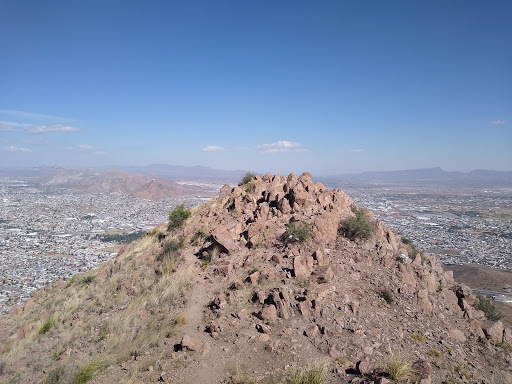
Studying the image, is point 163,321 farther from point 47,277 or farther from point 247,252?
point 47,277

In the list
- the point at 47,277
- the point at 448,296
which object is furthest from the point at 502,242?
the point at 47,277

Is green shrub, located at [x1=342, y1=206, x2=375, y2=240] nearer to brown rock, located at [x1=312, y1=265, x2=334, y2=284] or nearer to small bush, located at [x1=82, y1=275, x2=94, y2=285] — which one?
brown rock, located at [x1=312, y1=265, x2=334, y2=284]

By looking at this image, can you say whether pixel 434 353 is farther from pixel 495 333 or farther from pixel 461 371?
pixel 495 333

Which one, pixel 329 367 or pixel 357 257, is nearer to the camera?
pixel 329 367

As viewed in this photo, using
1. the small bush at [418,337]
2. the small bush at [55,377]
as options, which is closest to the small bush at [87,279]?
the small bush at [55,377]

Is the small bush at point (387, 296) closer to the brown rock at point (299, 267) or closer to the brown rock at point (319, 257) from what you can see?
the brown rock at point (319, 257)

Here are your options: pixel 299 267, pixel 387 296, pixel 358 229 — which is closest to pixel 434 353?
pixel 387 296
